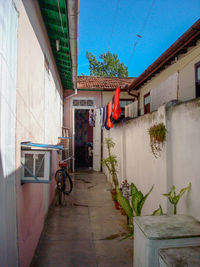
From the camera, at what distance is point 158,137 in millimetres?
3115

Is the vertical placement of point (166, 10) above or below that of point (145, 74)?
above

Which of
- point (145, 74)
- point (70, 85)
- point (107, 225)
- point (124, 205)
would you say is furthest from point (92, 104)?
point (124, 205)

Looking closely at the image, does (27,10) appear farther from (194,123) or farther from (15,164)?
(194,123)

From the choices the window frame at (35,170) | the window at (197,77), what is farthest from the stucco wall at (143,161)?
the window at (197,77)

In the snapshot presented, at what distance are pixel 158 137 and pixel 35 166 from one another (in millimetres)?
1785

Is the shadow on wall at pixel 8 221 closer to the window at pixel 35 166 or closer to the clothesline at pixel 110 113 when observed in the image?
the window at pixel 35 166

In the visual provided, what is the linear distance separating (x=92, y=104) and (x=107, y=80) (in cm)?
211

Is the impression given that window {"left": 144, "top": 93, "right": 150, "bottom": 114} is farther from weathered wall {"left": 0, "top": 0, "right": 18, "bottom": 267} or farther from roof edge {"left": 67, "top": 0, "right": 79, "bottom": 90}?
weathered wall {"left": 0, "top": 0, "right": 18, "bottom": 267}

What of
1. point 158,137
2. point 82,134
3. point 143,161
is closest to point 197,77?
point 143,161

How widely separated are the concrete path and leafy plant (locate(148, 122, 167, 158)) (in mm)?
1764

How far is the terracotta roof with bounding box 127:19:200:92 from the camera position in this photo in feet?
15.3

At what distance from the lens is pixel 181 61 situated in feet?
20.2

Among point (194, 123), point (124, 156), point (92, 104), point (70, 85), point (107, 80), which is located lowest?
point (124, 156)

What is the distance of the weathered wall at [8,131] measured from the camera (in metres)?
1.93
